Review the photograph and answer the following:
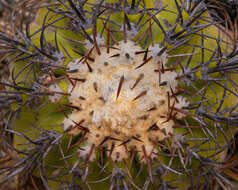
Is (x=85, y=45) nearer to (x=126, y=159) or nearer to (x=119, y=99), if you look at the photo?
(x=119, y=99)

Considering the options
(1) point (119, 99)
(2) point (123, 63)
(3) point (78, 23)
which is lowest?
(1) point (119, 99)

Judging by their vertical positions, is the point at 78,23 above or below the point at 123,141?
above

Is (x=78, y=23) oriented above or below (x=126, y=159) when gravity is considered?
above

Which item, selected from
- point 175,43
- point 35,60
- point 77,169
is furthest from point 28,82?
point 175,43

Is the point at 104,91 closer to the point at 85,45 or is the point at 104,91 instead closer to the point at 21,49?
the point at 85,45

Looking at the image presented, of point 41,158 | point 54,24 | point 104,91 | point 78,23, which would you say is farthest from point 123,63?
point 41,158

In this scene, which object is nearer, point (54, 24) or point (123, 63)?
point (123, 63)
